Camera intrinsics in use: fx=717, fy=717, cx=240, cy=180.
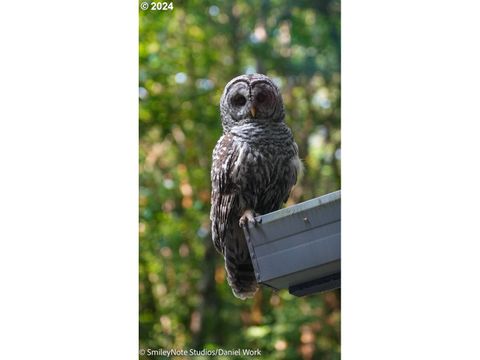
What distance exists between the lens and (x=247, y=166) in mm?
3166

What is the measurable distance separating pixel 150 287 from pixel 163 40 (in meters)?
1.41

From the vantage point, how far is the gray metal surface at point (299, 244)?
108 inches

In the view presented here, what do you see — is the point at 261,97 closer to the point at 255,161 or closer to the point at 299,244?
the point at 255,161

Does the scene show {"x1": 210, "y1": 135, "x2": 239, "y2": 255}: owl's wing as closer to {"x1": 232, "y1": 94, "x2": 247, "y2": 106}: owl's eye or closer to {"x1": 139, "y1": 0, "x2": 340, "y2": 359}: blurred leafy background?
{"x1": 232, "y1": 94, "x2": 247, "y2": 106}: owl's eye

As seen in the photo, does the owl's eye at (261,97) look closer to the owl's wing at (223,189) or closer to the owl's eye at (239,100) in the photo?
the owl's eye at (239,100)

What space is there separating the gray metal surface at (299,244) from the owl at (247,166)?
12.5 inches

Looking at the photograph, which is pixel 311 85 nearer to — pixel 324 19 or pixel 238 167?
pixel 324 19

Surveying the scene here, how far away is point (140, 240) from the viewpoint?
394 cm

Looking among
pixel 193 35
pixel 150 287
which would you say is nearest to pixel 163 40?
pixel 193 35

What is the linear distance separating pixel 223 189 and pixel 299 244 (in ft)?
2.01

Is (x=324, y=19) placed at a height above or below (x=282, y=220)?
above

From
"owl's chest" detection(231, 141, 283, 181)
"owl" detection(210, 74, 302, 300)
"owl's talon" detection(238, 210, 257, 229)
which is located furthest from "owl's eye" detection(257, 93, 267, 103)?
"owl's talon" detection(238, 210, 257, 229)

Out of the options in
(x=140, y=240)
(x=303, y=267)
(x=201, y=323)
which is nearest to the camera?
(x=303, y=267)

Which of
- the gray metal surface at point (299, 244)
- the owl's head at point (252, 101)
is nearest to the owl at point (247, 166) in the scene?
the owl's head at point (252, 101)
